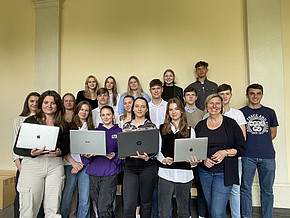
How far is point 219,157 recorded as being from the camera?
6.42 ft

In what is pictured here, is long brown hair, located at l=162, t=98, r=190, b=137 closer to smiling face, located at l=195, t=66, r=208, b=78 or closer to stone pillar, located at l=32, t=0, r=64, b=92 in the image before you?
smiling face, located at l=195, t=66, r=208, b=78

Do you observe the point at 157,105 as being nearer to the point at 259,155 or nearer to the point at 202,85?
the point at 202,85

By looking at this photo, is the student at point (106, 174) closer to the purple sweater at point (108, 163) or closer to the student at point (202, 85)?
the purple sweater at point (108, 163)

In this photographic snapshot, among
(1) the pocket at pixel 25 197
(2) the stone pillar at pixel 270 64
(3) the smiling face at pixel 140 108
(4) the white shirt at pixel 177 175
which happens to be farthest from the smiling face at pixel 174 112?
(2) the stone pillar at pixel 270 64

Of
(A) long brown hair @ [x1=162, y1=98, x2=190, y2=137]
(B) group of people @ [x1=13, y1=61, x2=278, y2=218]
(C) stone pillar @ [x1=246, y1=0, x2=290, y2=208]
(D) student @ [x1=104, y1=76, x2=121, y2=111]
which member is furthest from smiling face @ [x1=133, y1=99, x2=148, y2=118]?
(C) stone pillar @ [x1=246, y1=0, x2=290, y2=208]

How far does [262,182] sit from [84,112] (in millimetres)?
2557

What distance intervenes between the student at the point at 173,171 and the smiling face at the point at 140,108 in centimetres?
29

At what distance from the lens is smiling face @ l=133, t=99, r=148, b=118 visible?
2189 millimetres

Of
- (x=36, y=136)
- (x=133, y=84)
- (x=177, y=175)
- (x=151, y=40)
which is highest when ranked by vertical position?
(x=151, y=40)

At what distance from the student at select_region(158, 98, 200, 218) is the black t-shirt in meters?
0.17

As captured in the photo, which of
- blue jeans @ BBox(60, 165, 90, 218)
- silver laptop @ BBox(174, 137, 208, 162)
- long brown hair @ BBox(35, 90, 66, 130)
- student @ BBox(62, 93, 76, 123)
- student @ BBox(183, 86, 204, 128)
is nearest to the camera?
silver laptop @ BBox(174, 137, 208, 162)

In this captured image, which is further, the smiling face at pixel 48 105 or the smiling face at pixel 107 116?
the smiling face at pixel 107 116

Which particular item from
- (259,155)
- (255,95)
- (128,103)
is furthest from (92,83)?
(259,155)

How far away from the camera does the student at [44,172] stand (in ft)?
6.41
